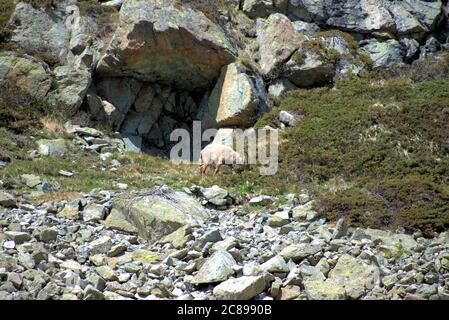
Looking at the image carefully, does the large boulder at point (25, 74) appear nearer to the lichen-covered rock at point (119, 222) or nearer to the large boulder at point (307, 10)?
the lichen-covered rock at point (119, 222)

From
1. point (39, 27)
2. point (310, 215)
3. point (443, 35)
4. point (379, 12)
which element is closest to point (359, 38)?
point (379, 12)

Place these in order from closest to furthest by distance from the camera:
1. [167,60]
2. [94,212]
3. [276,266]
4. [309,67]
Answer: [276,266] < [94,212] < [167,60] < [309,67]

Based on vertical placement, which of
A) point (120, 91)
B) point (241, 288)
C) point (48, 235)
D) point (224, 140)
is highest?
point (120, 91)

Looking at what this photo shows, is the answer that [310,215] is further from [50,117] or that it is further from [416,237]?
[50,117]

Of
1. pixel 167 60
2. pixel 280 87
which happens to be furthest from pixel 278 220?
pixel 280 87

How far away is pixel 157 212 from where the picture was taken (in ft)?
41.8

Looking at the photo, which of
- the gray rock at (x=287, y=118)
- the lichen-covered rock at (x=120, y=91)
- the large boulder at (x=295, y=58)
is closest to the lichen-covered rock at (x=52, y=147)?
the lichen-covered rock at (x=120, y=91)

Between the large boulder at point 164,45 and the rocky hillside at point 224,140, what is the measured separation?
87mm

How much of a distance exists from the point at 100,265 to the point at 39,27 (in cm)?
2003

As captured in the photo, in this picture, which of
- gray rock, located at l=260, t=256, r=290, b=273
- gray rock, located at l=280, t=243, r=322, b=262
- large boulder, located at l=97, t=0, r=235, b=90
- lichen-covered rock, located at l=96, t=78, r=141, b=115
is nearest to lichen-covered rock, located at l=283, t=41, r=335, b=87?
large boulder, located at l=97, t=0, r=235, b=90

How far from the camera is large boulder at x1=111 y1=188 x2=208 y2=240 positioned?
12.4 m

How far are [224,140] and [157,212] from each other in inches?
471

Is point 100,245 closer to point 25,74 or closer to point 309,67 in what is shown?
point 25,74

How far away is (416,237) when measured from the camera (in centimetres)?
1238
